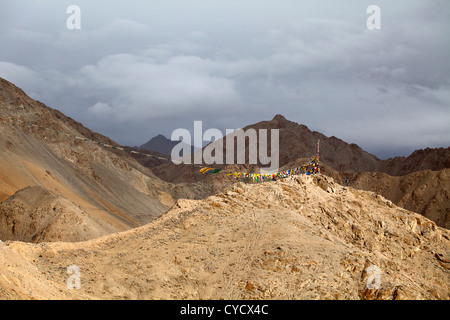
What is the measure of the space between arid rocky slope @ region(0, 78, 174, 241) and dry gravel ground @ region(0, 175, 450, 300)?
489 inches

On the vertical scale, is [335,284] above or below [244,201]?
below

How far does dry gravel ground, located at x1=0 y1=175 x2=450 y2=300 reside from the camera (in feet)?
40.0

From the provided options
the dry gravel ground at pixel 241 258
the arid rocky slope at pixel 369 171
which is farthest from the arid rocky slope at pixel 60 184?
the arid rocky slope at pixel 369 171

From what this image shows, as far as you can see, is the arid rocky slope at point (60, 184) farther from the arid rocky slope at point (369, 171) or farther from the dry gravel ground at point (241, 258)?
the arid rocky slope at point (369, 171)

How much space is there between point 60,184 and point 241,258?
1208 inches

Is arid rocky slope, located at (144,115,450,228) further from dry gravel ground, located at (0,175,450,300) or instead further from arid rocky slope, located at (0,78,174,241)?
dry gravel ground, located at (0,175,450,300)

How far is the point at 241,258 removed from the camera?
13.8m

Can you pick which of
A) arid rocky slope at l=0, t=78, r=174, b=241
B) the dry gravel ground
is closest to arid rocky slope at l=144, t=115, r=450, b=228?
arid rocky slope at l=0, t=78, r=174, b=241

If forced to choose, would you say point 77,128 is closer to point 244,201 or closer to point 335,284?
point 244,201

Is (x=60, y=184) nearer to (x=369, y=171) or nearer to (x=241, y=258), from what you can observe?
(x=241, y=258)

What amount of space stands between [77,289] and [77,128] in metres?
59.0

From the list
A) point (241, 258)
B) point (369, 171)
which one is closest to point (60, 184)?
point (241, 258)

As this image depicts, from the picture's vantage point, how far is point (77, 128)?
68.0 meters
